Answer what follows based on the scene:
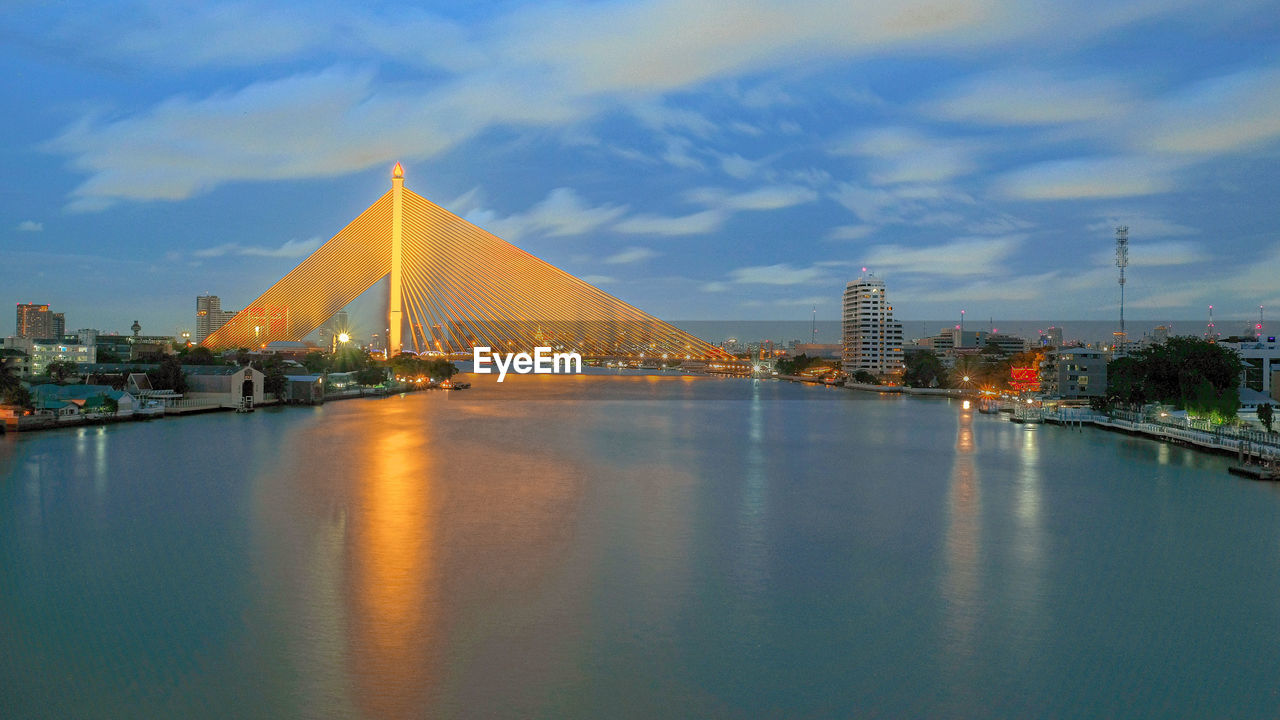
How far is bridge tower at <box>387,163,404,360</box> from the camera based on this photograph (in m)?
21.7

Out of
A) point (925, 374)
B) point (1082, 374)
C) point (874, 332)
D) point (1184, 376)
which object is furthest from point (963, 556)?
point (874, 332)

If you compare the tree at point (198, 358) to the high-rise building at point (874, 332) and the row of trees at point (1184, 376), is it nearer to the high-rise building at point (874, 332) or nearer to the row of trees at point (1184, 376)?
the row of trees at point (1184, 376)

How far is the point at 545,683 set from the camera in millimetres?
3080

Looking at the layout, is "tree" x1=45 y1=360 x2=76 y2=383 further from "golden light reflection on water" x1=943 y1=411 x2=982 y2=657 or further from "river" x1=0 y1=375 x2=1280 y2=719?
"golden light reflection on water" x1=943 y1=411 x2=982 y2=657

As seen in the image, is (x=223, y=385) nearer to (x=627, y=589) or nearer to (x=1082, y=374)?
(x=627, y=589)

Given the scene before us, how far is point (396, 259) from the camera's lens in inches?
852

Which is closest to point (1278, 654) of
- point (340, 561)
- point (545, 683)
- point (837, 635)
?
point (837, 635)

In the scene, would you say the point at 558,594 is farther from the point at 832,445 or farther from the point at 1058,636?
the point at 832,445

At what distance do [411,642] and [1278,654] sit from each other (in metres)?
3.45

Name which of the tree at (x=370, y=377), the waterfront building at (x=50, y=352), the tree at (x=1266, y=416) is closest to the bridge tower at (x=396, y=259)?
the tree at (x=370, y=377)

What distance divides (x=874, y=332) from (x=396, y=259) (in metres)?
22.7

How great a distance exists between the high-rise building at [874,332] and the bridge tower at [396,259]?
21.3 metres

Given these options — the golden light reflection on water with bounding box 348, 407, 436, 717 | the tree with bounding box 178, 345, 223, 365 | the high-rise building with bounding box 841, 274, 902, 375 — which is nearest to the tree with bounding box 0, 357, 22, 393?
the golden light reflection on water with bounding box 348, 407, 436, 717

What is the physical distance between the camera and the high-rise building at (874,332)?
37.4 m
